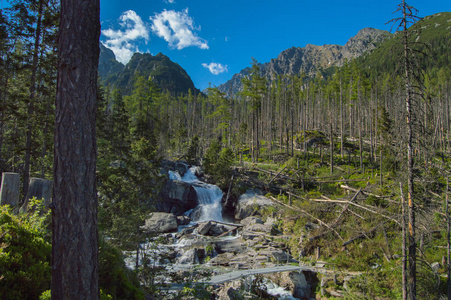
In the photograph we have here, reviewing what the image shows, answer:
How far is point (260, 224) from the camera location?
18672mm

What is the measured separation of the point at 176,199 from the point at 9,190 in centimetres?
1913

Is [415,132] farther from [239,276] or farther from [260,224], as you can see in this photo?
[260,224]

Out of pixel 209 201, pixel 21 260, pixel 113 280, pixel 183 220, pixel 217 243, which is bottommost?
pixel 217 243

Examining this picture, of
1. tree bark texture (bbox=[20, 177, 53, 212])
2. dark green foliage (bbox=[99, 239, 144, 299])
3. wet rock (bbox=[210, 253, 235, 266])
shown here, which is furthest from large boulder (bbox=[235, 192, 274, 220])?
tree bark texture (bbox=[20, 177, 53, 212])

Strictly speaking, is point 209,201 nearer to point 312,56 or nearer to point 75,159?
point 75,159

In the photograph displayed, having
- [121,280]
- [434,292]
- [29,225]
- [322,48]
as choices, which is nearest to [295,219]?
[434,292]

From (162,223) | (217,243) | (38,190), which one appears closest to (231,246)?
(217,243)

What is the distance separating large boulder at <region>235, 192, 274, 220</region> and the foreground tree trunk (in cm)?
2029

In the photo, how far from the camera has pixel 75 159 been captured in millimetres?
2857

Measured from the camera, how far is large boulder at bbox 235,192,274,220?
2233 cm

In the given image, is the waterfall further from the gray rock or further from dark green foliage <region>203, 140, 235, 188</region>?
the gray rock

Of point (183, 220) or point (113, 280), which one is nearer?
point (113, 280)

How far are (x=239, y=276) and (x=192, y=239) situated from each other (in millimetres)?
7140

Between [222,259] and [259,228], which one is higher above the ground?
[259,228]
